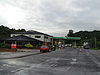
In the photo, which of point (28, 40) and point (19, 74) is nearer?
point (19, 74)

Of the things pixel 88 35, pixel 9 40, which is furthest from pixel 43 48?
pixel 88 35

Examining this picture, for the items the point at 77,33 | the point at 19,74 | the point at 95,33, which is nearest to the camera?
the point at 19,74

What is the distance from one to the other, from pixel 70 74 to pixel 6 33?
89428 mm

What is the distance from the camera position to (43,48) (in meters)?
37.5

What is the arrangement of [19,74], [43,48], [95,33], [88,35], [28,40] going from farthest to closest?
[88,35], [95,33], [28,40], [43,48], [19,74]

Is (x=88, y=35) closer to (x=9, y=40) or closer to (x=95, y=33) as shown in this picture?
(x=95, y=33)

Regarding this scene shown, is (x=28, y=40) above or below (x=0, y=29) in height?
below

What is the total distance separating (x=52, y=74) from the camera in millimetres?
9383

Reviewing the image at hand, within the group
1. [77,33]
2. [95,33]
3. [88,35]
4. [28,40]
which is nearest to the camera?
[28,40]

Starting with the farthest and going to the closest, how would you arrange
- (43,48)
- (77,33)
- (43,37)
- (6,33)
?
(77,33) → (6,33) → (43,37) → (43,48)

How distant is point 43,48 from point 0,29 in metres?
63.6

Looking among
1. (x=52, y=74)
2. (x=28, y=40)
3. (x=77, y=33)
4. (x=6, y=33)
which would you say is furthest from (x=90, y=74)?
(x=77, y=33)

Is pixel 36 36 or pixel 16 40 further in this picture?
pixel 36 36

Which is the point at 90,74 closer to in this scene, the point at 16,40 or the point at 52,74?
the point at 52,74
